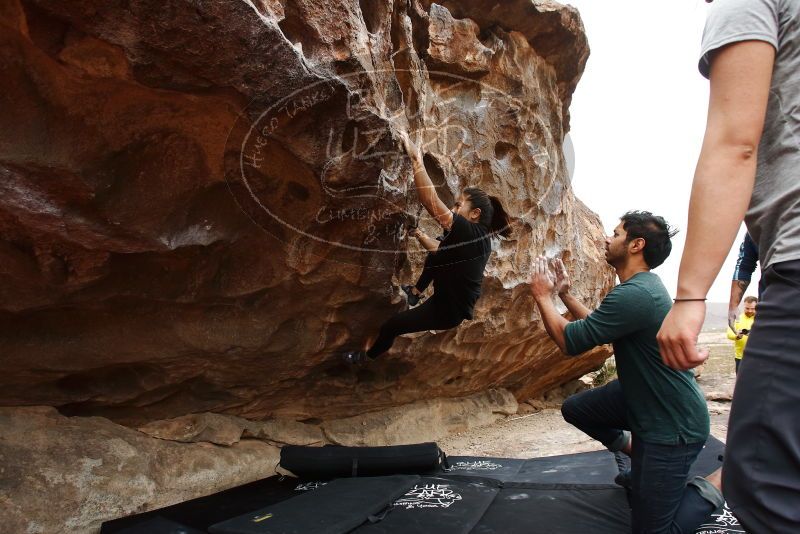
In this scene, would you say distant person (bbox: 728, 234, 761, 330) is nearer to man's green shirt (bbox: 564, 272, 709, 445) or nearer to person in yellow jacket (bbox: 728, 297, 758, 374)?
Result: man's green shirt (bbox: 564, 272, 709, 445)

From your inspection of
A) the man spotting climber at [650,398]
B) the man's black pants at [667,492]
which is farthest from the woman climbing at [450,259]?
the man's black pants at [667,492]

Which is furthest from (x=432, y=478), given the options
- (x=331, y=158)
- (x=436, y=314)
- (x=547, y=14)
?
(x=547, y=14)

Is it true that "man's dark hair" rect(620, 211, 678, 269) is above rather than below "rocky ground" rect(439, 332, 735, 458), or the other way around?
above

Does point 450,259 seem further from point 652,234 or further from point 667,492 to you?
point 667,492

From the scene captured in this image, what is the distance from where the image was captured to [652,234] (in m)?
2.73

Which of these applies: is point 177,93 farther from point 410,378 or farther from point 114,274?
point 410,378

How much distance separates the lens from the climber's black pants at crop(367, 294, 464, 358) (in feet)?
11.7

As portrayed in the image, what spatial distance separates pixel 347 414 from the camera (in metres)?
4.88

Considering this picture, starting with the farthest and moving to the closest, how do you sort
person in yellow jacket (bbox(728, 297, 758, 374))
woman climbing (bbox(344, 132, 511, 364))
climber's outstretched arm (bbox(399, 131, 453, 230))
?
1. person in yellow jacket (bbox(728, 297, 758, 374))
2. woman climbing (bbox(344, 132, 511, 364))
3. climber's outstretched arm (bbox(399, 131, 453, 230))
